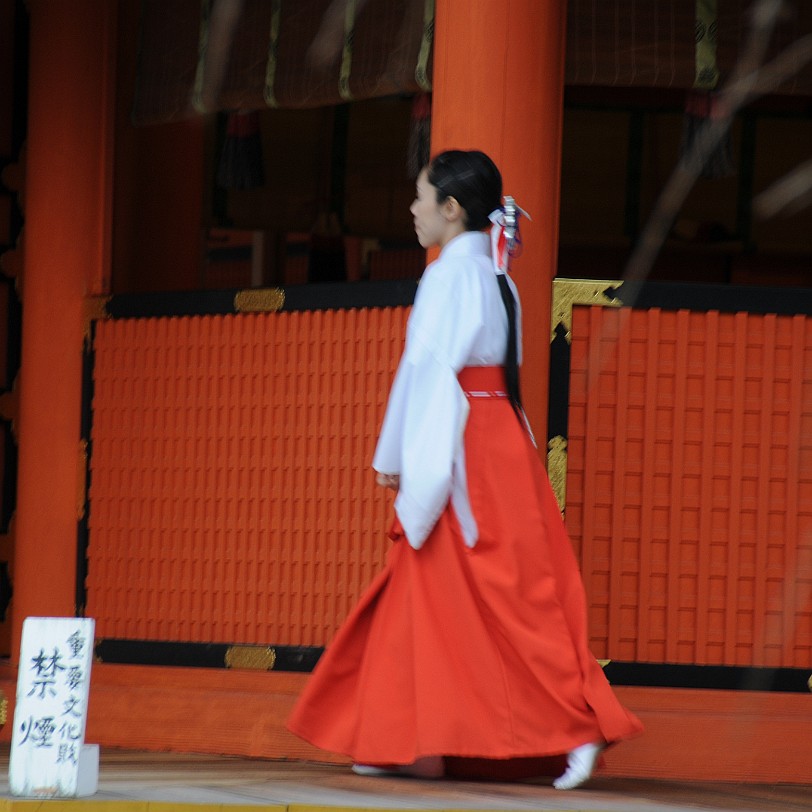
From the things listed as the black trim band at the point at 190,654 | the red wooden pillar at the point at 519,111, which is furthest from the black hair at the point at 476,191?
the black trim band at the point at 190,654

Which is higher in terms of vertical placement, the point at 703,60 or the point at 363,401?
the point at 703,60

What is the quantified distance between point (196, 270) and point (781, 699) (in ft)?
8.97

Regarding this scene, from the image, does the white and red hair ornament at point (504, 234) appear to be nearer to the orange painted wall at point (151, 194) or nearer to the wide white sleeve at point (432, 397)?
the wide white sleeve at point (432, 397)

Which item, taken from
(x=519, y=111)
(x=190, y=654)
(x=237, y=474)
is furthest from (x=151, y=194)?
(x=519, y=111)

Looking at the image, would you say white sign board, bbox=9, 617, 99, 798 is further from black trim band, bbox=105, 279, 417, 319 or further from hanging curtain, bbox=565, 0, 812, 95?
hanging curtain, bbox=565, 0, 812, 95

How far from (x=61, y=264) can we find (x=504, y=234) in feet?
6.61

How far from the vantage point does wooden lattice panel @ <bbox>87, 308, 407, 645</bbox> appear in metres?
5.23

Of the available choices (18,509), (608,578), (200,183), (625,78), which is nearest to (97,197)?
(200,183)

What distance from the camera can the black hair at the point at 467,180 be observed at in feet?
14.1

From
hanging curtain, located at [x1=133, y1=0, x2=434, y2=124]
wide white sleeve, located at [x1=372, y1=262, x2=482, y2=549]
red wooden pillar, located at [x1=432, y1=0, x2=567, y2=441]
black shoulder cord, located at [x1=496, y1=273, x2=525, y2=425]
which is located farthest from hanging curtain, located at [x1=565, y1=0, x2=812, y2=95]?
wide white sleeve, located at [x1=372, y1=262, x2=482, y2=549]

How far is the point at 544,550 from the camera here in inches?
168

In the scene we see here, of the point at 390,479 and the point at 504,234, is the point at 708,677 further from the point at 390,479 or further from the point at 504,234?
the point at 504,234

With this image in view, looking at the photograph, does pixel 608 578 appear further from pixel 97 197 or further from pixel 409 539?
pixel 97 197

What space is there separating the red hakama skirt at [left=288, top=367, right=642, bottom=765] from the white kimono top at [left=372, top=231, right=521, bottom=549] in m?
0.06
